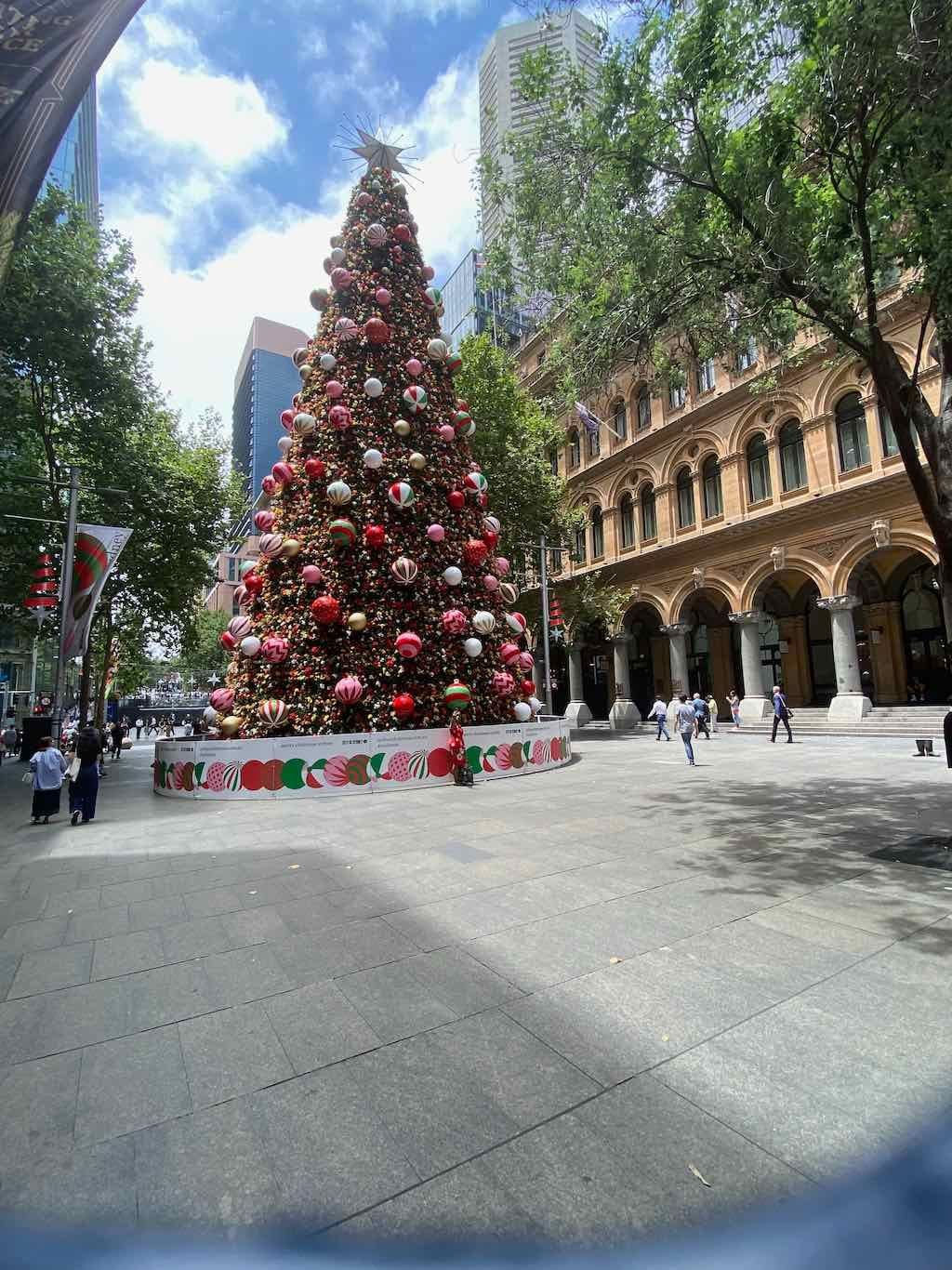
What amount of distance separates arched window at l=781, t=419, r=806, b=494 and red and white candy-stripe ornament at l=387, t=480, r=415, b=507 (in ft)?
58.2

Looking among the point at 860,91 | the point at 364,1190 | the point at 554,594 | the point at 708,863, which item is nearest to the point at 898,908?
the point at 708,863

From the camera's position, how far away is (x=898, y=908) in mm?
4742

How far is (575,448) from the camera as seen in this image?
35.5 m

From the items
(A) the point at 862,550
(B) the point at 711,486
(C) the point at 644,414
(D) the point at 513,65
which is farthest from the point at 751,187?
(C) the point at 644,414

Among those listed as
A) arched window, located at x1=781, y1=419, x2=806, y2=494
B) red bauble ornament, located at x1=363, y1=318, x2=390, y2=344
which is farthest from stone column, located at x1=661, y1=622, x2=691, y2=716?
red bauble ornament, located at x1=363, y1=318, x2=390, y2=344

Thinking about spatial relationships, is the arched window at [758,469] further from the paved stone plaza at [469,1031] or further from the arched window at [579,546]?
the paved stone plaza at [469,1031]

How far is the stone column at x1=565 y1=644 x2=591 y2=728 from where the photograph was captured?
3381 centimetres

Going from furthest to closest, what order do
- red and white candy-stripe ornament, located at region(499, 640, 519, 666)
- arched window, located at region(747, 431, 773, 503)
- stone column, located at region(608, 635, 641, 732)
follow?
stone column, located at region(608, 635, 641, 732), arched window, located at region(747, 431, 773, 503), red and white candy-stripe ornament, located at region(499, 640, 519, 666)

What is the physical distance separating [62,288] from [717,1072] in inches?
837

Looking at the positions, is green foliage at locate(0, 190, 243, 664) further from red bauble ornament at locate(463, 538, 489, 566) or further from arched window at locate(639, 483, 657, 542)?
arched window at locate(639, 483, 657, 542)

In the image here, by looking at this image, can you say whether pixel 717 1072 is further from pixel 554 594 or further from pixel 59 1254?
pixel 554 594

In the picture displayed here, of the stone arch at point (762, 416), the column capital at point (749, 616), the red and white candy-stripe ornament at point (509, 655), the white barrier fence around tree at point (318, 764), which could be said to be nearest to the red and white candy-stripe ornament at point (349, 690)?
the white barrier fence around tree at point (318, 764)

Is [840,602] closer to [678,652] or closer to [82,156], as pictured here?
[678,652]

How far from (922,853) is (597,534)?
28.7m
